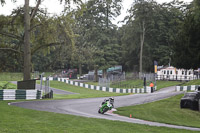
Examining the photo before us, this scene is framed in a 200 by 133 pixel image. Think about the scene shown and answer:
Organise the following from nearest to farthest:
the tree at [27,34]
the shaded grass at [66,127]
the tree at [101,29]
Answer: the shaded grass at [66,127] → the tree at [27,34] → the tree at [101,29]

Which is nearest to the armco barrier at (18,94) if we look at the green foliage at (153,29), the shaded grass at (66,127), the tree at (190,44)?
the shaded grass at (66,127)

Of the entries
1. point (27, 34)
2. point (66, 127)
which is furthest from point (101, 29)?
point (66, 127)

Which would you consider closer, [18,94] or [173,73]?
[18,94]

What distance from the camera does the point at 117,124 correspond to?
11.7 metres

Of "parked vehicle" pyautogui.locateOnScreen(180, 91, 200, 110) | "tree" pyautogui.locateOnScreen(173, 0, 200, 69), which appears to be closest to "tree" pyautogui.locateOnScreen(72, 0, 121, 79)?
"tree" pyautogui.locateOnScreen(173, 0, 200, 69)

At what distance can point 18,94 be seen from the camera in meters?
21.8

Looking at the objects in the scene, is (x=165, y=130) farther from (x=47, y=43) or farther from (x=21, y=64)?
(x=21, y=64)

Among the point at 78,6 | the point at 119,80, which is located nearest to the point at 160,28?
the point at 119,80

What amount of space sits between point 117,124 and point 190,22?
12.4 metres

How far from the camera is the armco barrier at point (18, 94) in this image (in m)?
21.1

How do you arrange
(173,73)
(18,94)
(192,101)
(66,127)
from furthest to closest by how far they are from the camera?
(173,73) → (18,94) → (192,101) → (66,127)

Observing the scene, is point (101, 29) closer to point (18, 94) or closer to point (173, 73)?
point (173, 73)

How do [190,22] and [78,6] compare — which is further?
[78,6]

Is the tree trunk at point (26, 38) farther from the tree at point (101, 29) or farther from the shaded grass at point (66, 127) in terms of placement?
the tree at point (101, 29)
